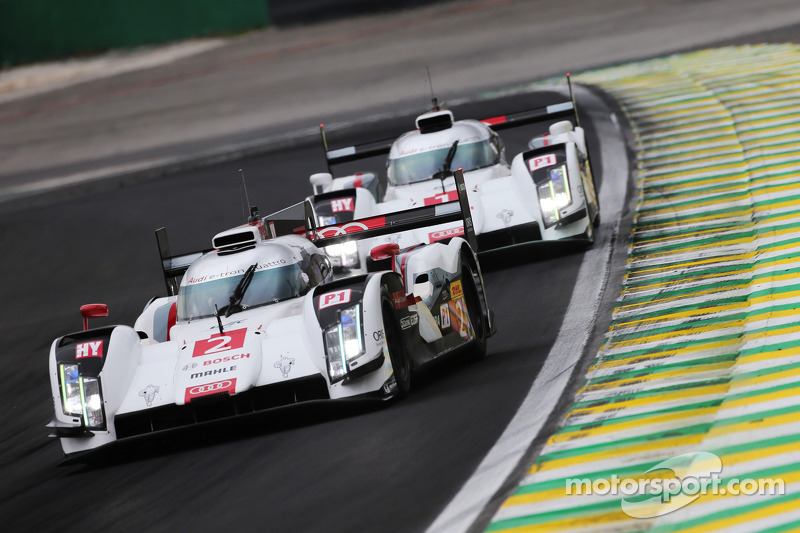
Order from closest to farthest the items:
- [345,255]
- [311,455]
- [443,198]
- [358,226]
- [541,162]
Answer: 1. [311,455]
2. [358,226]
3. [345,255]
4. [541,162]
5. [443,198]

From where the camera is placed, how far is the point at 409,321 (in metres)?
9.52

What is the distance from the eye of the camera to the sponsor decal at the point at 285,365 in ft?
28.5

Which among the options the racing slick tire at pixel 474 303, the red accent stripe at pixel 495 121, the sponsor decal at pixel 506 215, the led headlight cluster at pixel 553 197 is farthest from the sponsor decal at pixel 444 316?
the red accent stripe at pixel 495 121

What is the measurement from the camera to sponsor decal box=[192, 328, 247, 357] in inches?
352

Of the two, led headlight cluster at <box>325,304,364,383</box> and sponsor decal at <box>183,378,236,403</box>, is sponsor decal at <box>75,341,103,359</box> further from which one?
led headlight cluster at <box>325,304,364,383</box>

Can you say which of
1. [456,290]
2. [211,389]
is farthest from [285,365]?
[456,290]

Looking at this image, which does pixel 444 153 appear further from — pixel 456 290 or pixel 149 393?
pixel 149 393

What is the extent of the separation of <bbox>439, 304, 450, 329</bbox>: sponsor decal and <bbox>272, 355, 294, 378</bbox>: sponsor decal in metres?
1.63

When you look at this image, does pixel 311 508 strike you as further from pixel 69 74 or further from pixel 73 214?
pixel 69 74

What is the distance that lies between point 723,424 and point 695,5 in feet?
101

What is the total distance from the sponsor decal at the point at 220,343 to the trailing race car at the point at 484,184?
4.96m

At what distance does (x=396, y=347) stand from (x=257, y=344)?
1006 mm

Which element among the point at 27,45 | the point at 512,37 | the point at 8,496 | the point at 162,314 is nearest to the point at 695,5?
the point at 512,37

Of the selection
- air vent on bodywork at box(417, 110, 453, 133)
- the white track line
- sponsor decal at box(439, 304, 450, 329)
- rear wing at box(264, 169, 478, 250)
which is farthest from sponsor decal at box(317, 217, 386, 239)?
air vent on bodywork at box(417, 110, 453, 133)
